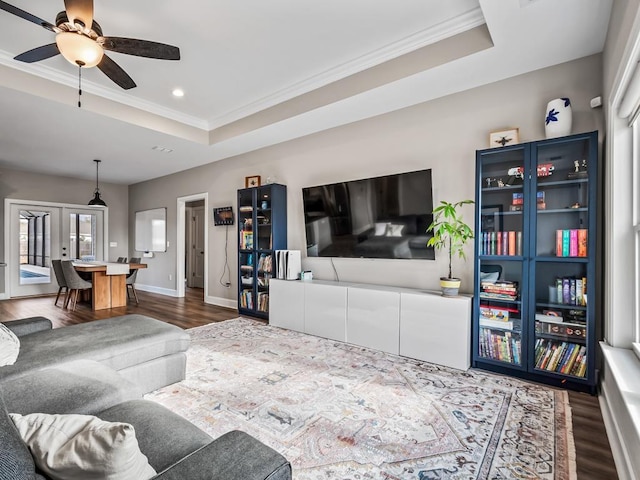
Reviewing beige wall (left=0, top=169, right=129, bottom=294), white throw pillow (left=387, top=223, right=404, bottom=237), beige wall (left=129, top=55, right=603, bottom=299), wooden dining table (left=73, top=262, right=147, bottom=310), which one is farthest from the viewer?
beige wall (left=0, top=169, right=129, bottom=294)

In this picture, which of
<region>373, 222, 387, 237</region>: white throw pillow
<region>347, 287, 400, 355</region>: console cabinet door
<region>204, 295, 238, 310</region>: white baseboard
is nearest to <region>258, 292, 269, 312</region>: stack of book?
<region>204, 295, 238, 310</region>: white baseboard

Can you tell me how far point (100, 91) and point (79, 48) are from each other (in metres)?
1.79

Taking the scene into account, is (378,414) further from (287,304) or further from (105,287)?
(105,287)

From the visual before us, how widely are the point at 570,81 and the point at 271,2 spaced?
8.21 feet

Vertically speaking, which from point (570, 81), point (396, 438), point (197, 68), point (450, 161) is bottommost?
point (396, 438)

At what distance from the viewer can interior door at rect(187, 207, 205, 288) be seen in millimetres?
8469

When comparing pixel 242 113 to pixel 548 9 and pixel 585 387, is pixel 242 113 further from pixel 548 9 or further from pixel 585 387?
pixel 585 387

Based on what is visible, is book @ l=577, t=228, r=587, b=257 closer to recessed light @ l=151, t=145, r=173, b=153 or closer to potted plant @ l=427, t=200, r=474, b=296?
potted plant @ l=427, t=200, r=474, b=296

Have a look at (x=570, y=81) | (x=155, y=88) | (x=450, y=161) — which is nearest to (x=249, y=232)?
(x=155, y=88)

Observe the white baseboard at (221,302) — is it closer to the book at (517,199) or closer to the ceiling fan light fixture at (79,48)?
the ceiling fan light fixture at (79,48)

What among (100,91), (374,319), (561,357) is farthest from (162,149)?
(561,357)

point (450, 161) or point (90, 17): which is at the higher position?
point (90, 17)

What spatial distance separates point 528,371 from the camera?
2.66 metres

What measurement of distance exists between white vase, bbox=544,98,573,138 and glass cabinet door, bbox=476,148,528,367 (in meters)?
0.27
